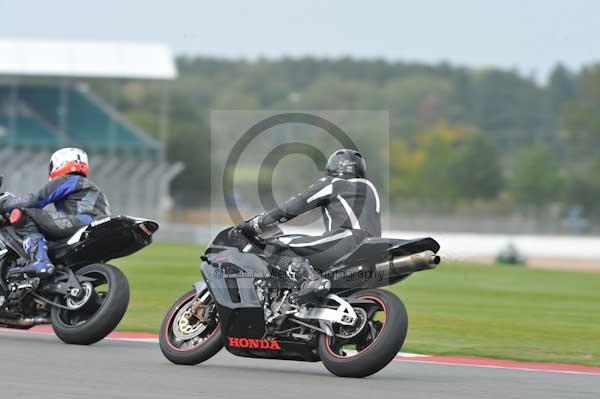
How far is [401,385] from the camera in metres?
9.04

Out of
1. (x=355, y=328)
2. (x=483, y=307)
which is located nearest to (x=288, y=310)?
(x=355, y=328)

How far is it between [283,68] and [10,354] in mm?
119552

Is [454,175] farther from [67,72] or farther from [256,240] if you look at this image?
[256,240]

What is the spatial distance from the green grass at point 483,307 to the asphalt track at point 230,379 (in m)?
1.92

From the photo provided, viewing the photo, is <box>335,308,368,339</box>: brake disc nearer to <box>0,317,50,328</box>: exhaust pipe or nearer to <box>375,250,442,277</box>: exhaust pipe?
<box>375,250,442,277</box>: exhaust pipe

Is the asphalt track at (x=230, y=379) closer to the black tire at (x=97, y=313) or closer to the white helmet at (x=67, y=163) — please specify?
the black tire at (x=97, y=313)

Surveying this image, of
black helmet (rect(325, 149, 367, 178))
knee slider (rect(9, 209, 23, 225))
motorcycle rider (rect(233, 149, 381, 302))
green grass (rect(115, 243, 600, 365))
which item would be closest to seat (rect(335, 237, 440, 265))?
motorcycle rider (rect(233, 149, 381, 302))

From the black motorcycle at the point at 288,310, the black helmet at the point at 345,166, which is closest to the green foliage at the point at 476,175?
the black helmet at the point at 345,166

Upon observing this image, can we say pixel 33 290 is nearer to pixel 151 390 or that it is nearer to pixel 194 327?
pixel 194 327

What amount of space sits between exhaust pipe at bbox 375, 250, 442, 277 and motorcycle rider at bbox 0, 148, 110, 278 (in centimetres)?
346

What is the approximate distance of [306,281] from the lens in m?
9.52

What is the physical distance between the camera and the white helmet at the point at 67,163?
11.7 metres

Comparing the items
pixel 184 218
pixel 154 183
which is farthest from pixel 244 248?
pixel 184 218

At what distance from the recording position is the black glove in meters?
9.76
